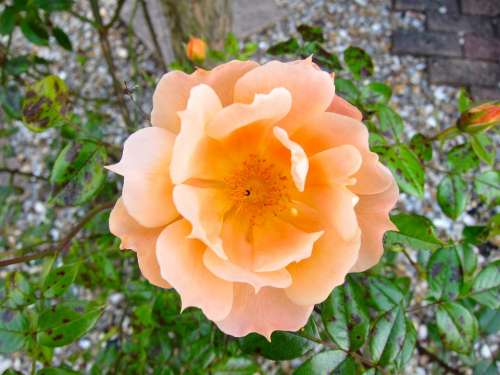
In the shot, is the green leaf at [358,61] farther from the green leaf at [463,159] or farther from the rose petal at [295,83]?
the rose petal at [295,83]

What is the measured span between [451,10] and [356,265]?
2120 millimetres

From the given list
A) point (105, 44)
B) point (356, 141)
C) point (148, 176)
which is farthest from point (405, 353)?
point (105, 44)

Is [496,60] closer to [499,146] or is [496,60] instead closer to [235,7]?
[499,146]

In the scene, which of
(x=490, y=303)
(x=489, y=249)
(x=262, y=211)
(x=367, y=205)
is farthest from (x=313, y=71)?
(x=489, y=249)

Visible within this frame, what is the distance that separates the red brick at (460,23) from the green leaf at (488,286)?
1.69 m

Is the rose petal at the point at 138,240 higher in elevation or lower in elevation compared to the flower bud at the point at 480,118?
higher

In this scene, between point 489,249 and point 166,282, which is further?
point 489,249

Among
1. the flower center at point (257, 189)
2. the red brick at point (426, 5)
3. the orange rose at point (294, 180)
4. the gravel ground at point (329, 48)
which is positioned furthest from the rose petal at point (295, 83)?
the red brick at point (426, 5)

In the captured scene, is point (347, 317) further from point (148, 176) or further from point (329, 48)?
point (329, 48)

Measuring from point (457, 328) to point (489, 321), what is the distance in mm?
328

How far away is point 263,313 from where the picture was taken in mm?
755

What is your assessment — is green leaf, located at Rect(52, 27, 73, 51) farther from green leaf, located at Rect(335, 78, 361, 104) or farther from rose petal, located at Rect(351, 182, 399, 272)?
rose petal, located at Rect(351, 182, 399, 272)

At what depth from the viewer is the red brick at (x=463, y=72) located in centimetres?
236

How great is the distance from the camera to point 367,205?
2.50 ft
